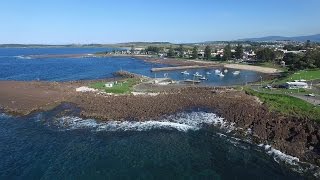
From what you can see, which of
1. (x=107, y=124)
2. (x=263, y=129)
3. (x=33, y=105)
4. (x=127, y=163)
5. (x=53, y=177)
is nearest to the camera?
(x=53, y=177)

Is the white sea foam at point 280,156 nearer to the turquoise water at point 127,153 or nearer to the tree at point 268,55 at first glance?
the turquoise water at point 127,153

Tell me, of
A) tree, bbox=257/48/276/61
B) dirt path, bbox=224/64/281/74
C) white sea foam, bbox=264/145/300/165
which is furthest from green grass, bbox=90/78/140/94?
tree, bbox=257/48/276/61

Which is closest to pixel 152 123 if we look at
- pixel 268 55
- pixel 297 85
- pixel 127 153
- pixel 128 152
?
pixel 128 152

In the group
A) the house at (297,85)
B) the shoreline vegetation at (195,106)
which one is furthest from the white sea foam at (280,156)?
the house at (297,85)

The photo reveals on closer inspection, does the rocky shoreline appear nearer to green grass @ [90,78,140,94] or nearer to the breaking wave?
the breaking wave

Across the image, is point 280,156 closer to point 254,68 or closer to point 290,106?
point 290,106

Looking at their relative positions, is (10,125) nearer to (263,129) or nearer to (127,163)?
(127,163)

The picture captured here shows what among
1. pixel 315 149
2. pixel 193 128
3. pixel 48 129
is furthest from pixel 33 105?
pixel 315 149
